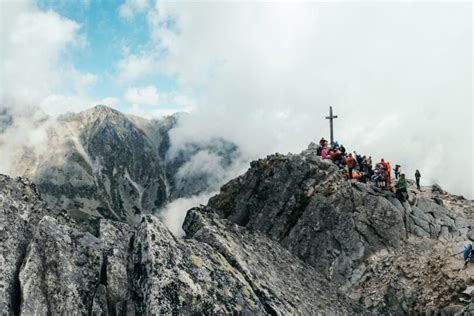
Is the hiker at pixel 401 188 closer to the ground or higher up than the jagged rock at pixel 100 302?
higher up

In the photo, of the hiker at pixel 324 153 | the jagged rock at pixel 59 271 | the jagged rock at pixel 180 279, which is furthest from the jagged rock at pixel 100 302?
the hiker at pixel 324 153

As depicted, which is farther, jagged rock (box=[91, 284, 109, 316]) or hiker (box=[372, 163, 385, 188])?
hiker (box=[372, 163, 385, 188])

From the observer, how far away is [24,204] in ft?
48.2

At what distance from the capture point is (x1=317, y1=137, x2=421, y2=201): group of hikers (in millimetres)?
47281

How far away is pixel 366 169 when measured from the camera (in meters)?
53.4

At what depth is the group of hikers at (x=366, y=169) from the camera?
4728cm

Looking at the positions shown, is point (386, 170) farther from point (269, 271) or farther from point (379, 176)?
point (269, 271)

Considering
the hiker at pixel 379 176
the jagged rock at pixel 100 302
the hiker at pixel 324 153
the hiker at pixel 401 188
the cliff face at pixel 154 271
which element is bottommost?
the jagged rock at pixel 100 302

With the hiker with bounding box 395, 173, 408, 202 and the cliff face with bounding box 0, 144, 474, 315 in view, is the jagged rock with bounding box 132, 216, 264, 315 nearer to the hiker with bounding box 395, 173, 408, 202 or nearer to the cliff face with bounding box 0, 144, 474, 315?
the cliff face with bounding box 0, 144, 474, 315

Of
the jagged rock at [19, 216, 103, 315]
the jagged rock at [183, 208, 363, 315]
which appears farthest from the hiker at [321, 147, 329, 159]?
the jagged rock at [19, 216, 103, 315]

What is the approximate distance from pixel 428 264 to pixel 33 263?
35.6 meters

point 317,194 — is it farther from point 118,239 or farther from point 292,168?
point 118,239

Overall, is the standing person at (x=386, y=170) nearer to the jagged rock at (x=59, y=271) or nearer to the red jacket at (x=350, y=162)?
the red jacket at (x=350, y=162)

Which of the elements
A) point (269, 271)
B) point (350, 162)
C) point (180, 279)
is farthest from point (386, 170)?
point (180, 279)
